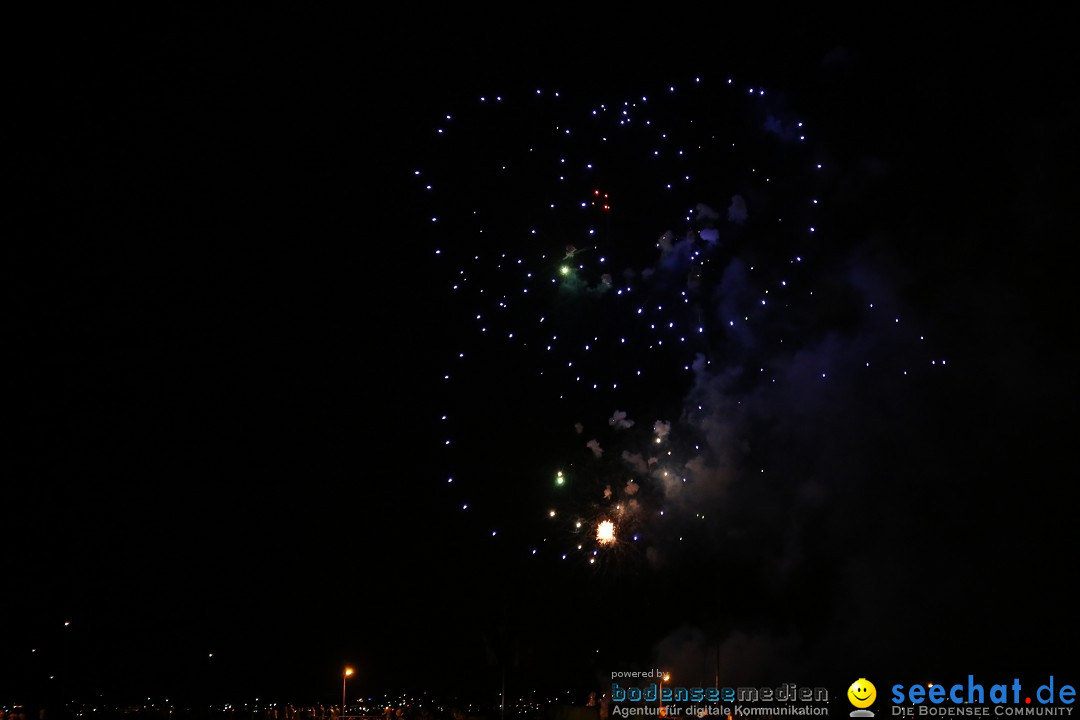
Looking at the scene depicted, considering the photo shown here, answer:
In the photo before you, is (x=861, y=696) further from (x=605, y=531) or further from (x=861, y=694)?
(x=605, y=531)

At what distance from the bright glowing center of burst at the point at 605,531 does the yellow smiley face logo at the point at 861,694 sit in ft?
19.1

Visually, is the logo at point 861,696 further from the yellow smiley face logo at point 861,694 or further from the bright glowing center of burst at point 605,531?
the bright glowing center of burst at point 605,531

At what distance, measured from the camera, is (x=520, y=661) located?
101 ft

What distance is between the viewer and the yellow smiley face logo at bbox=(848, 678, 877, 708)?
61.2 feet

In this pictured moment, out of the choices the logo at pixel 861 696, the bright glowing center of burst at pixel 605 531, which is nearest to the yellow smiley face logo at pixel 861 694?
the logo at pixel 861 696

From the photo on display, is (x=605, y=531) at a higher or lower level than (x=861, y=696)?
higher

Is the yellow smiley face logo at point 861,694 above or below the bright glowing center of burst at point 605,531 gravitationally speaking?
below

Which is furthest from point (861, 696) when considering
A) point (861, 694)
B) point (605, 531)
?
point (605, 531)

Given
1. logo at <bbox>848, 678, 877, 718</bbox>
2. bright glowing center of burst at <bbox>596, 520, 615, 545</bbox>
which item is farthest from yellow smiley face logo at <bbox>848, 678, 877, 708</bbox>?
bright glowing center of burst at <bbox>596, 520, 615, 545</bbox>

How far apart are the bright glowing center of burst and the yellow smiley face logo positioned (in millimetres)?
5825

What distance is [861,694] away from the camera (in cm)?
1891

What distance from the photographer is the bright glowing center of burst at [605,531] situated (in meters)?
21.1

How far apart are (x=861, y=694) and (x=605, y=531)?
610 cm

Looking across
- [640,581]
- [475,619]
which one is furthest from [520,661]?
[640,581]
